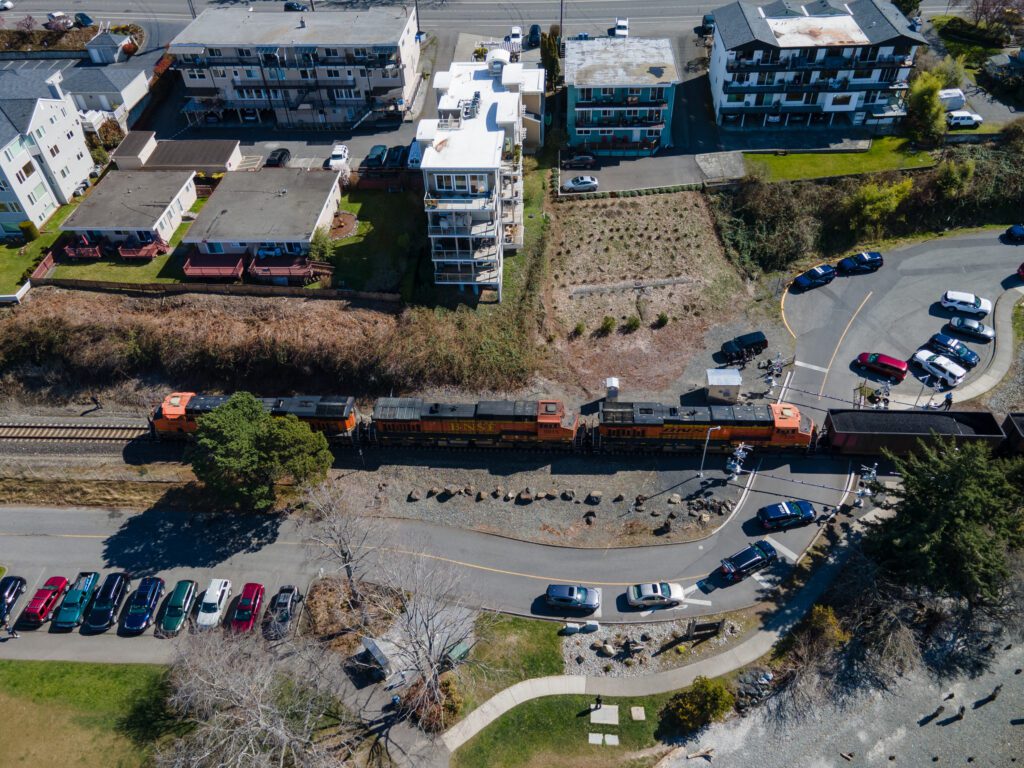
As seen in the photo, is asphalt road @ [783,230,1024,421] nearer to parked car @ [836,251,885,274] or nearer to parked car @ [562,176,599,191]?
parked car @ [836,251,885,274]

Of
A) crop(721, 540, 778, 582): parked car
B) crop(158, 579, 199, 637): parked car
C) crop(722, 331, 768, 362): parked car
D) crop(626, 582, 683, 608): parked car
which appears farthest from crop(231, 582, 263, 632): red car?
crop(722, 331, 768, 362): parked car

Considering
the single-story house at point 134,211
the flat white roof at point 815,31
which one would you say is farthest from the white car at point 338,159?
the flat white roof at point 815,31

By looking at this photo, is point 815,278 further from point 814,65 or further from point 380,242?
point 380,242

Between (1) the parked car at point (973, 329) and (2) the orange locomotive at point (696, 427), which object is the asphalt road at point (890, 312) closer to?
(1) the parked car at point (973, 329)

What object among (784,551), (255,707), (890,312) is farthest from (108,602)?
(890,312)

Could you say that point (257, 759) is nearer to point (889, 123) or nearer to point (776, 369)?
point (776, 369)
